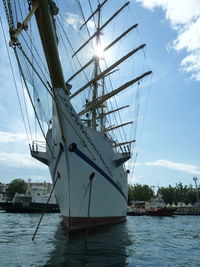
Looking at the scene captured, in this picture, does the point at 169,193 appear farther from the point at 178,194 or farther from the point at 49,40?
the point at 49,40

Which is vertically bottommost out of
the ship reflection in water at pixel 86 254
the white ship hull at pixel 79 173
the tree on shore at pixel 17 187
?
the ship reflection in water at pixel 86 254

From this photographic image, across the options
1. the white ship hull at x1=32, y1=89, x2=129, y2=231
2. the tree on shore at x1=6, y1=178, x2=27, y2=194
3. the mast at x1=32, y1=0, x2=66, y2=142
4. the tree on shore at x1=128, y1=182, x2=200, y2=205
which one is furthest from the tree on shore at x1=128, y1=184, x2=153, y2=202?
the mast at x1=32, y1=0, x2=66, y2=142

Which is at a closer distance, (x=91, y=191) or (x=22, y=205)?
(x=91, y=191)

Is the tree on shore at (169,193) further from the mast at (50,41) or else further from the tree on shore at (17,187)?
the mast at (50,41)

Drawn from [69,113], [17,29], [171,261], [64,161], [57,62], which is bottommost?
[171,261]

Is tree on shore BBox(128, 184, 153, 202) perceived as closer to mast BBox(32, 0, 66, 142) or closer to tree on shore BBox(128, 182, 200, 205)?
tree on shore BBox(128, 182, 200, 205)

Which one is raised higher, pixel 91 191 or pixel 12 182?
pixel 12 182

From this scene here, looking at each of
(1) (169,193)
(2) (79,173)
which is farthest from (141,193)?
(2) (79,173)

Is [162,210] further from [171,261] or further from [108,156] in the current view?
[171,261]

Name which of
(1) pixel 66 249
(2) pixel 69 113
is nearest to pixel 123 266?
(1) pixel 66 249

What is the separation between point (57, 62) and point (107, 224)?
11110 mm

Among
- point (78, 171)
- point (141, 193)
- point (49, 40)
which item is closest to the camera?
point (49, 40)

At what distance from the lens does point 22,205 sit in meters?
47.8

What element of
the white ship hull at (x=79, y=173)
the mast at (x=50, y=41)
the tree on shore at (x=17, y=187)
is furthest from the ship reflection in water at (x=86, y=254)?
the tree on shore at (x=17, y=187)
